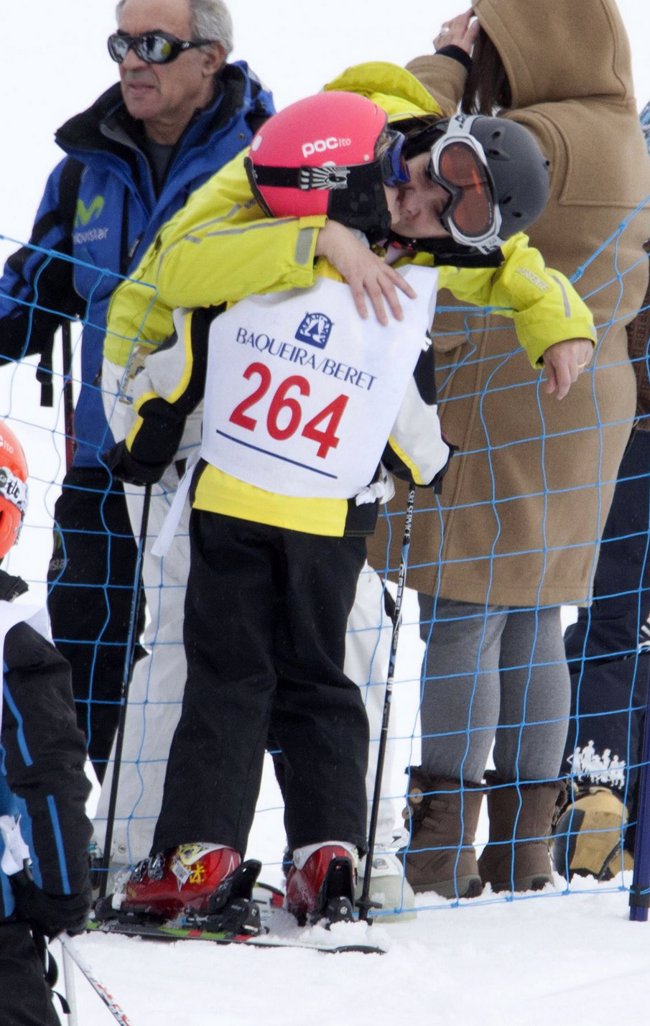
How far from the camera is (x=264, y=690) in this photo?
2430 millimetres

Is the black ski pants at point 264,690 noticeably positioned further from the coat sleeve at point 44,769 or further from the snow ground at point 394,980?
the coat sleeve at point 44,769

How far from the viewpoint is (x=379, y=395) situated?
8.04 feet

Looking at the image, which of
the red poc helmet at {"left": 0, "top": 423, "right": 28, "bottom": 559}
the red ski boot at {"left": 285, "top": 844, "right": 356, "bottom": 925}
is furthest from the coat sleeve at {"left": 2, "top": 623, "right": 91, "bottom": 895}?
the red ski boot at {"left": 285, "top": 844, "right": 356, "bottom": 925}

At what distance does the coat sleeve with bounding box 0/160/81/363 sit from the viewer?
315cm

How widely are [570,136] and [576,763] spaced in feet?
4.56

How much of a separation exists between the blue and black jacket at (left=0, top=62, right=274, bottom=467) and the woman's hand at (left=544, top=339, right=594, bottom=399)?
0.85m

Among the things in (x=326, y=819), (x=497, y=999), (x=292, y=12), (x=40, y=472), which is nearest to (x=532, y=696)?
(x=326, y=819)

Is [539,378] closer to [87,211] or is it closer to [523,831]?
[523,831]

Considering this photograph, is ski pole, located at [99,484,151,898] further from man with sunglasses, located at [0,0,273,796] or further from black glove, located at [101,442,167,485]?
man with sunglasses, located at [0,0,273,796]

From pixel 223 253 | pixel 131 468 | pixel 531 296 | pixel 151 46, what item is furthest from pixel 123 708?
pixel 151 46

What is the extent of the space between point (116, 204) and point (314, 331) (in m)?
0.83

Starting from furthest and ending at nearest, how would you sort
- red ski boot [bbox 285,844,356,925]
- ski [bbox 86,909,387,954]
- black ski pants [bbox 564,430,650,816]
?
black ski pants [bbox 564,430,650,816]
red ski boot [bbox 285,844,356,925]
ski [bbox 86,909,387,954]

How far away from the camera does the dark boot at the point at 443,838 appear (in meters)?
2.83

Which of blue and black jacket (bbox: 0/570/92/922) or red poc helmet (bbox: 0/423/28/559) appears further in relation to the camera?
red poc helmet (bbox: 0/423/28/559)
